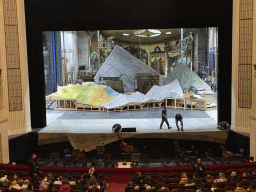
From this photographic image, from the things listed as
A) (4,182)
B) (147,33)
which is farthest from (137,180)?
(147,33)

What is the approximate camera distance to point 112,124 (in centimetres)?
1698

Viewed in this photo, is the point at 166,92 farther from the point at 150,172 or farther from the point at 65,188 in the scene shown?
the point at 65,188

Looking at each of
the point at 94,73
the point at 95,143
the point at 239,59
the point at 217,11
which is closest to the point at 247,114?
the point at 239,59

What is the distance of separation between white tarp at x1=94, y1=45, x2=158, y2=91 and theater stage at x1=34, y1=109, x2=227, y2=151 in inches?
233

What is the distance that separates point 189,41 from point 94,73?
342 inches

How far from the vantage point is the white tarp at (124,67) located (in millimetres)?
24766

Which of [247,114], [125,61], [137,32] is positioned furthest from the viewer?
[137,32]

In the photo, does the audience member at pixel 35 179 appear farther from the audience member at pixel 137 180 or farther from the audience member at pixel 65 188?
the audience member at pixel 137 180

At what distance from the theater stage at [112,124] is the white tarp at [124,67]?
593 centimetres

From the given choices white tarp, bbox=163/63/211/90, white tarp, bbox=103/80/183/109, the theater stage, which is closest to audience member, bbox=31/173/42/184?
the theater stage

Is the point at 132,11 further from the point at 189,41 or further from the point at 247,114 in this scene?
the point at 189,41

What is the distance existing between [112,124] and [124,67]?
29.4ft

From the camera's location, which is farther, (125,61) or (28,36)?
(125,61)

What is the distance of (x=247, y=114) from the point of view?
14.9 m
